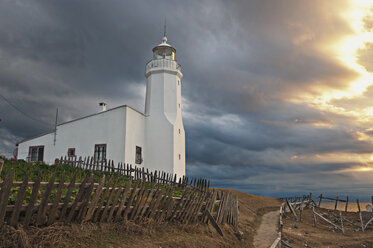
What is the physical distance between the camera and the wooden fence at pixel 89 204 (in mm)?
5656

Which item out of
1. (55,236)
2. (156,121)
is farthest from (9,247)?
(156,121)

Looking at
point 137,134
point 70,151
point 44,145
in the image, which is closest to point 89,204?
point 137,134

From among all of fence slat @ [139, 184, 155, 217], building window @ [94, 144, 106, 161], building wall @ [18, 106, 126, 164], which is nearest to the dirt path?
fence slat @ [139, 184, 155, 217]

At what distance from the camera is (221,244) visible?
934cm

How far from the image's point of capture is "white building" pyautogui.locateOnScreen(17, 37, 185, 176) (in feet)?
68.0

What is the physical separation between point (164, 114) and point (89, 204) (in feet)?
54.3

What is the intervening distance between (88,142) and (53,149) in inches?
152

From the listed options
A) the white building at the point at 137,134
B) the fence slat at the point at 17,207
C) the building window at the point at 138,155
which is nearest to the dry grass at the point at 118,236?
the fence slat at the point at 17,207

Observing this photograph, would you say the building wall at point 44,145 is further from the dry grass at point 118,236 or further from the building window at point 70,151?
the dry grass at point 118,236

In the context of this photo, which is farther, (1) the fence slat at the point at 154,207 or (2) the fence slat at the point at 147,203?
(1) the fence slat at the point at 154,207

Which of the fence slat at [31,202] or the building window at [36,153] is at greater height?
the building window at [36,153]

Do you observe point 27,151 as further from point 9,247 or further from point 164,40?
point 9,247

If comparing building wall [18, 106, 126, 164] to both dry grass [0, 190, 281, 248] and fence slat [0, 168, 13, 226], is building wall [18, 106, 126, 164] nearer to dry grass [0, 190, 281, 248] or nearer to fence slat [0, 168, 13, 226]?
dry grass [0, 190, 281, 248]

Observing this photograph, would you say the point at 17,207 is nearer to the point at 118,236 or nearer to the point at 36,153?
the point at 118,236
